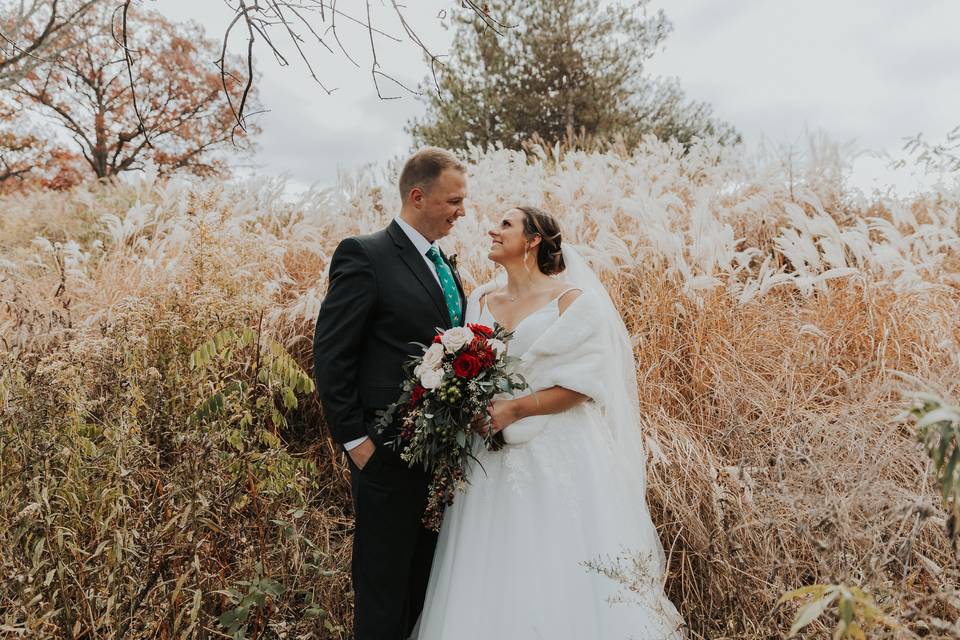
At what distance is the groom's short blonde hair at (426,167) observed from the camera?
3094 mm

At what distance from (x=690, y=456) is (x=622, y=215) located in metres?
2.68

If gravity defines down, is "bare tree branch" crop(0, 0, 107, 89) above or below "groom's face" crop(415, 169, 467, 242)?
above

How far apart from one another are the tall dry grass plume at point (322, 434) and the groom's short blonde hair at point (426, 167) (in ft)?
3.03

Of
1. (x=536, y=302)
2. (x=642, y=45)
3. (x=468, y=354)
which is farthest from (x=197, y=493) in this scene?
(x=642, y=45)

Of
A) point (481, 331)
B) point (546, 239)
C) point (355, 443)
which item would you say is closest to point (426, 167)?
point (546, 239)

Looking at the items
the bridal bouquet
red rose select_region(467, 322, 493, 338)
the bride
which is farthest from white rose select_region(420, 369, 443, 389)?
the bride

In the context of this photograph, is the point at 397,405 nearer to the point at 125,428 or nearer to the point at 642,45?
the point at 125,428

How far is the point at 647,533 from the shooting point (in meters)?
2.90

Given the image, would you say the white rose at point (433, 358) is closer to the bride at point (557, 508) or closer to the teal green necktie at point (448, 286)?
the bride at point (557, 508)

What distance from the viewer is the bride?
262 centimetres

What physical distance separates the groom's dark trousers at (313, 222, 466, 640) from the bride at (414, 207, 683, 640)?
220mm

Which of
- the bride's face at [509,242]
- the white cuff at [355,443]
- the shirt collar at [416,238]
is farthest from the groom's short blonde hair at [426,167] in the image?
the white cuff at [355,443]

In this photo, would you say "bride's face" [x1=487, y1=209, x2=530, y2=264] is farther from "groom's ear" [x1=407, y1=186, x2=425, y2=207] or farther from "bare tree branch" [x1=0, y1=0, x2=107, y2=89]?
"bare tree branch" [x1=0, y1=0, x2=107, y2=89]

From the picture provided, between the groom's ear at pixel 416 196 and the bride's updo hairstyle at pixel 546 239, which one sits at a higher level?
the groom's ear at pixel 416 196
